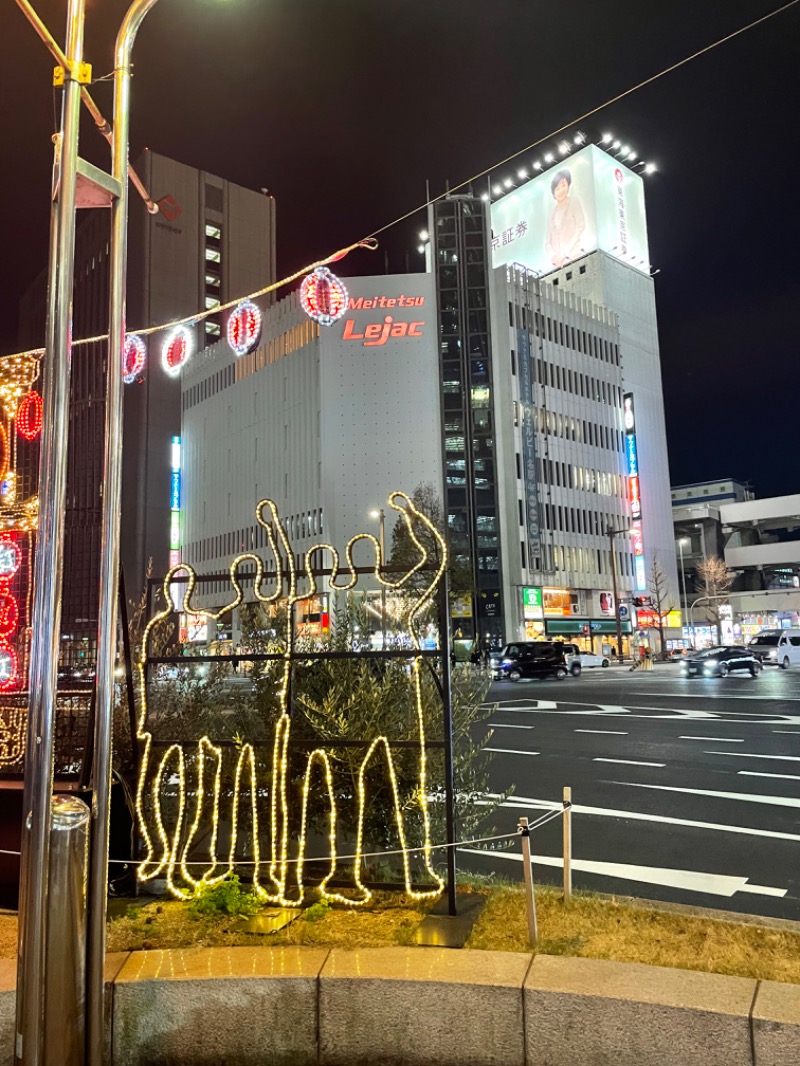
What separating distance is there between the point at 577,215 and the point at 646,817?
88.4 metres

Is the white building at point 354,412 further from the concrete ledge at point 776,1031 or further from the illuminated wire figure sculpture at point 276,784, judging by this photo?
the concrete ledge at point 776,1031

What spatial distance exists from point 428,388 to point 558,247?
33381 millimetres

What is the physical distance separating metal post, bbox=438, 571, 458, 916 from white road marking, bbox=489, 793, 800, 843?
2.88 metres

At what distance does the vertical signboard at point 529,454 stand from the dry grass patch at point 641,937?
193ft

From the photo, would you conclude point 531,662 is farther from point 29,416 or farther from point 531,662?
point 29,416

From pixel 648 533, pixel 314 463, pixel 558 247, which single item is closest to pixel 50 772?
pixel 314 463

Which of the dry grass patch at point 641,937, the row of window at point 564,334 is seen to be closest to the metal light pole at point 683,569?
the row of window at point 564,334

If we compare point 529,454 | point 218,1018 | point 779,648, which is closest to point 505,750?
point 218,1018

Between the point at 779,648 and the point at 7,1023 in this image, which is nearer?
the point at 7,1023

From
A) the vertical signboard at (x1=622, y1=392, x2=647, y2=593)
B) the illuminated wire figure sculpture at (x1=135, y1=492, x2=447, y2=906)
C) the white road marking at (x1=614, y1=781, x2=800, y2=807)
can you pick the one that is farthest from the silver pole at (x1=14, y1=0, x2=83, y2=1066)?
the vertical signboard at (x1=622, y1=392, x2=647, y2=593)

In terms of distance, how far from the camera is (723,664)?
3444 centimetres

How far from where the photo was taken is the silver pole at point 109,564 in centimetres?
352

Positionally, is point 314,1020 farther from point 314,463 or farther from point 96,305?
point 96,305

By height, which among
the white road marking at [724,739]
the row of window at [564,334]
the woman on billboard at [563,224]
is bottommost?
the white road marking at [724,739]
